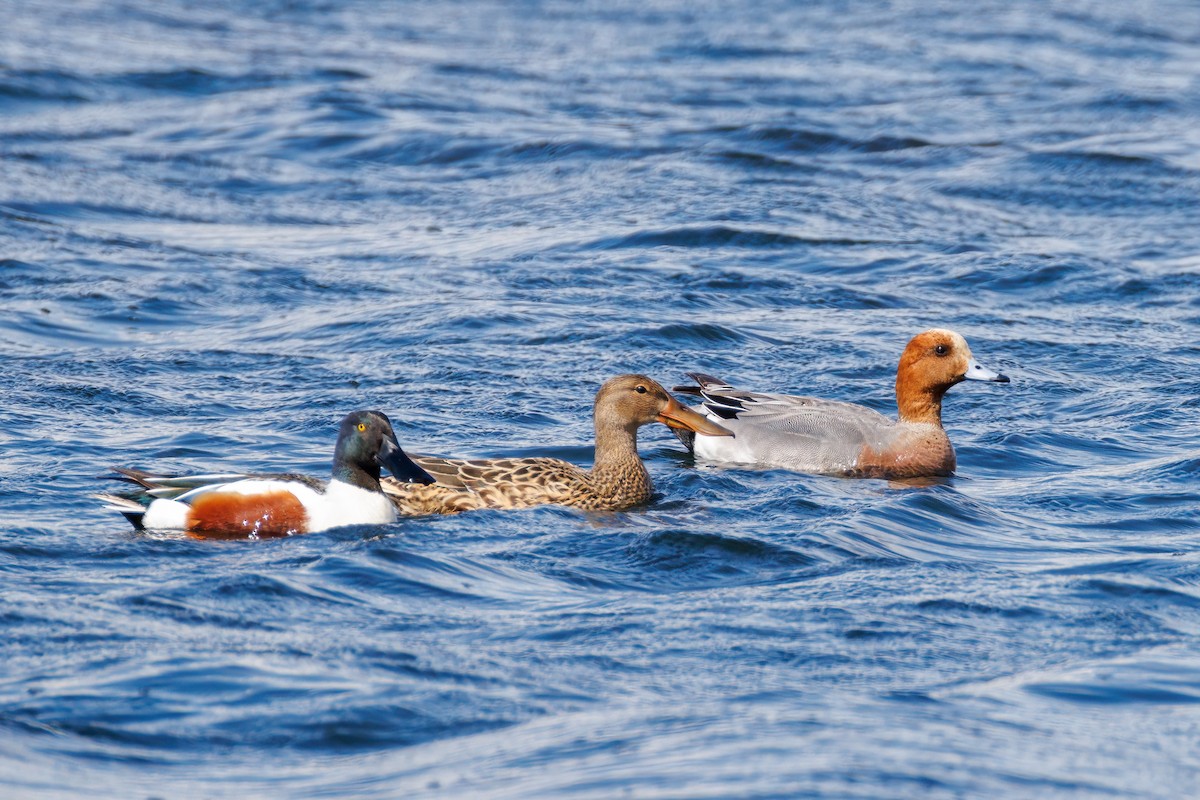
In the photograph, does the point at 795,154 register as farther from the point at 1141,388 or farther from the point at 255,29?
the point at 255,29

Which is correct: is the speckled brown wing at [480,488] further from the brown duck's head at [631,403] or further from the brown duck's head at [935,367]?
the brown duck's head at [935,367]

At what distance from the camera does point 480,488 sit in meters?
9.39

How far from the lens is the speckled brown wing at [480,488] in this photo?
9.39 meters

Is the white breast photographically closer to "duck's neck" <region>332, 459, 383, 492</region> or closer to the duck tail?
"duck's neck" <region>332, 459, 383, 492</region>

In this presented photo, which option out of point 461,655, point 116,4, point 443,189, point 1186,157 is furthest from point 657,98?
point 461,655

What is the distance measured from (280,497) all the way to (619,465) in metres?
2.07

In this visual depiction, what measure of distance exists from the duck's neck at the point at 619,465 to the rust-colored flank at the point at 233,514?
6.33 ft

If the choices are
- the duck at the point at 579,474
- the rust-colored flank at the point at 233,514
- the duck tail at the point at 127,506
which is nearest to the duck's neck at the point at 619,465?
the duck at the point at 579,474

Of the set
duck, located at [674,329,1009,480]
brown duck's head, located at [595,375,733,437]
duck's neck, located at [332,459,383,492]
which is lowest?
duck, located at [674,329,1009,480]

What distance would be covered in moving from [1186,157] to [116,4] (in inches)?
666

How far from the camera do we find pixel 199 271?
51.3 feet

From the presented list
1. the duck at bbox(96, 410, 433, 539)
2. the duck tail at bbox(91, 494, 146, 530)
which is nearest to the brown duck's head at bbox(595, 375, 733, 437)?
the duck at bbox(96, 410, 433, 539)

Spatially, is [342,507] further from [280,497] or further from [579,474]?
[579,474]

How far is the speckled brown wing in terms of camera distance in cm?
939
